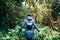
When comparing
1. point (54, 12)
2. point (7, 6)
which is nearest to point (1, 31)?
point (7, 6)

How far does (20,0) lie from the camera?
37.2 ft

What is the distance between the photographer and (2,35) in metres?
10.7

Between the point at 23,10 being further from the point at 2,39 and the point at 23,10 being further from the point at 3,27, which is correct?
the point at 2,39

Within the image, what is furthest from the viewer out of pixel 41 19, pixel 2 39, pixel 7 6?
pixel 41 19

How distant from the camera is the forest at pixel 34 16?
35.7ft

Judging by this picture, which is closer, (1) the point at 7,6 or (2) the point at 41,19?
(1) the point at 7,6

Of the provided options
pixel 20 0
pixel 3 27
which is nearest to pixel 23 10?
pixel 20 0

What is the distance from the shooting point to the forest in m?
10.9

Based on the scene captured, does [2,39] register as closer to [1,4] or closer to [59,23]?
[1,4]

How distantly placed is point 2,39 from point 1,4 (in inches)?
66.5

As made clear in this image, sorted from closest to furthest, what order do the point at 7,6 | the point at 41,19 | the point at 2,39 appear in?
1. the point at 2,39
2. the point at 7,6
3. the point at 41,19

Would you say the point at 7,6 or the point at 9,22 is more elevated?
the point at 7,6

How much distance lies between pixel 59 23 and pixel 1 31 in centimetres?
324

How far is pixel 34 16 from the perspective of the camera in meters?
12.1
